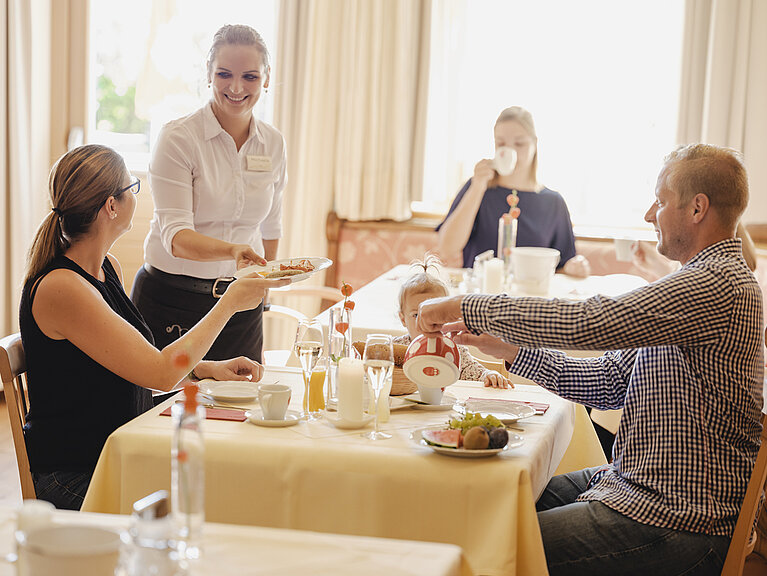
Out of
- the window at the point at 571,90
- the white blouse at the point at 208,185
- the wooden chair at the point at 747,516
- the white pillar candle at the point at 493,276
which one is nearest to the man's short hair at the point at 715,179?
the wooden chair at the point at 747,516

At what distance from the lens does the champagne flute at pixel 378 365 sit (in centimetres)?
173

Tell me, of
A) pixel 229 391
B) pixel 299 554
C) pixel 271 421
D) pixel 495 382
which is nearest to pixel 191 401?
pixel 299 554

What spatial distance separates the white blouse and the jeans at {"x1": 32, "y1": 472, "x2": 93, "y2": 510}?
3.26 ft

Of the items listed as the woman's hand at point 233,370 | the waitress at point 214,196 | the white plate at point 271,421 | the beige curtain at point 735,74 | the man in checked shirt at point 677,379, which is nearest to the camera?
the man in checked shirt at point 677,379

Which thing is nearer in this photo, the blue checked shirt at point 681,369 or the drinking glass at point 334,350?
the blue checked shirt at point 681,369

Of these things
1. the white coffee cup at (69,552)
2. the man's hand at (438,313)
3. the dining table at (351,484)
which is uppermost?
the man's hand at (438,313)

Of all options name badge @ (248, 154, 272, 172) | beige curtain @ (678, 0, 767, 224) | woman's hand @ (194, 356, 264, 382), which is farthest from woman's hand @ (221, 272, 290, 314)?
beige curtain @ (678, 0, 767, 224)

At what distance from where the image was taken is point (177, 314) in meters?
2.92

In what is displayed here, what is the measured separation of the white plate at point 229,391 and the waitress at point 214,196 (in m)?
0.65

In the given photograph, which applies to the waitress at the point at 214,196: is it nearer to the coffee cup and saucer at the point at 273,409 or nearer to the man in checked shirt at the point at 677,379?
the coffee cup and saucer at the point at 273,409

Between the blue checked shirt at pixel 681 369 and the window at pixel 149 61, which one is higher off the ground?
the window at pixel 149 61

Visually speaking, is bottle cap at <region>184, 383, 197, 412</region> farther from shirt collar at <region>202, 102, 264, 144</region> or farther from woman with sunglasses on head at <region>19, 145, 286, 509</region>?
shirt collar at <region>202, 102, 264, 144</region>

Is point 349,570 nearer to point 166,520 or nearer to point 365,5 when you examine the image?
point 166,520

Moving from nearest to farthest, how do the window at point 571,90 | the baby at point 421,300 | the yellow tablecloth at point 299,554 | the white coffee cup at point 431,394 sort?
the yellow tablecloth at point 299,554 → the white coffee cup at point 431,394 → the baby at point 421,300 → the window at point 571,90
